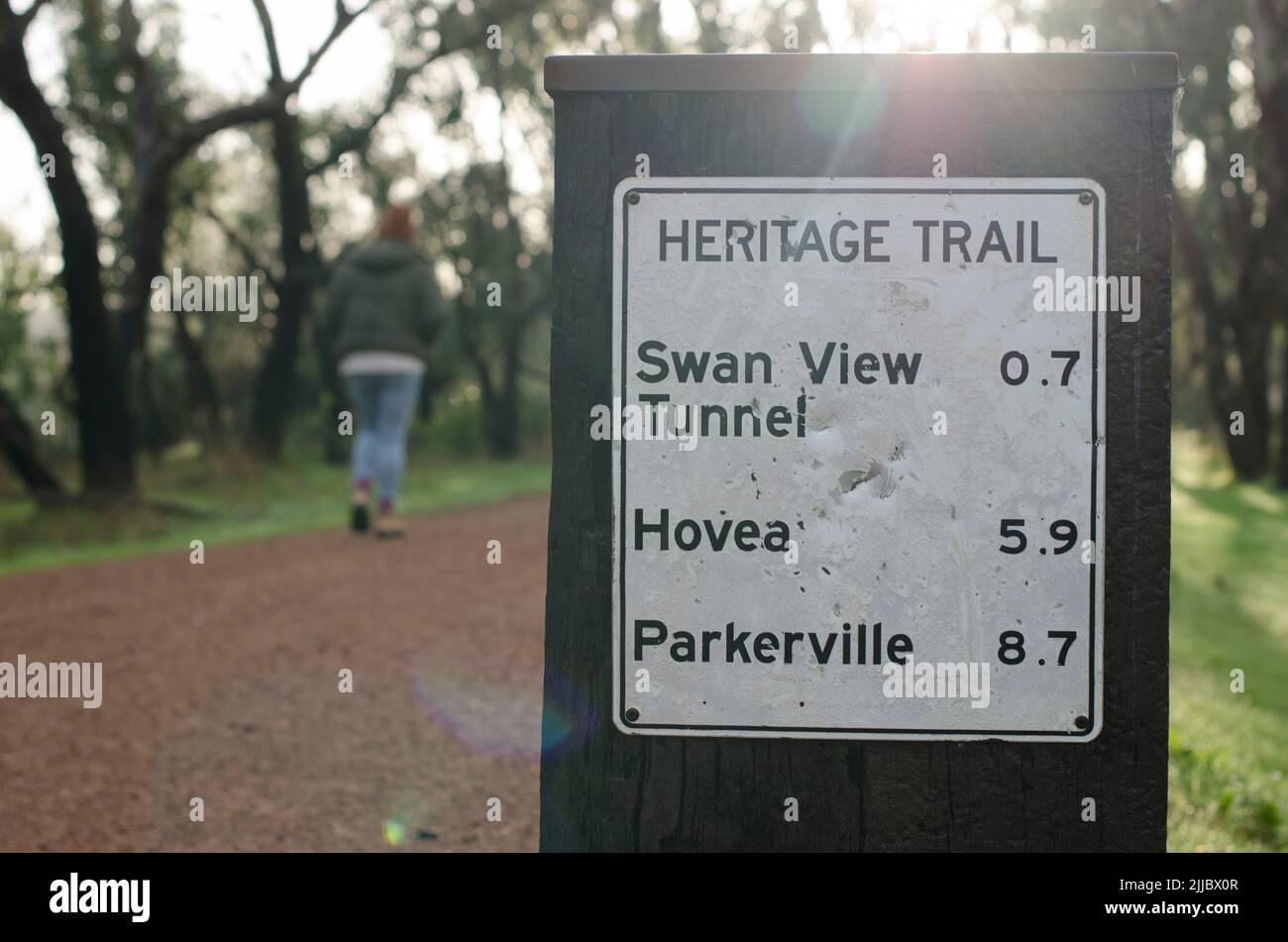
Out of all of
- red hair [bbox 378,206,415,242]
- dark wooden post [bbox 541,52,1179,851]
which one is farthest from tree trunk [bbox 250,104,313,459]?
Answer: dark wooden post [bbox 541,52,1179,851]

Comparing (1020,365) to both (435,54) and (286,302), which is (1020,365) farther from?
(286,302)

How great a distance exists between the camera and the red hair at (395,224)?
9586 millimetres

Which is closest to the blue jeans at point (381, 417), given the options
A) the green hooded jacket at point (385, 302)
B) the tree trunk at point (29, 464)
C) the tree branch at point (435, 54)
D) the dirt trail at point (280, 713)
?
the green hooded jacket at point (385, 302)

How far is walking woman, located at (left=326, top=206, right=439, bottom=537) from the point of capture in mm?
9266

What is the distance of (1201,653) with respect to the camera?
6754 millimetres

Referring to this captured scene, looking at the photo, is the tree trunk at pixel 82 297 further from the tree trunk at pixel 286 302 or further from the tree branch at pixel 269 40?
the tree trunk at pixel 286 302

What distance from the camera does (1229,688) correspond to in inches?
235

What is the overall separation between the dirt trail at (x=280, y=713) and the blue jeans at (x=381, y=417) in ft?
3.23

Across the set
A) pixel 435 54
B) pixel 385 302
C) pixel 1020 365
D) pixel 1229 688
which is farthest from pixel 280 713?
pixel 435 54

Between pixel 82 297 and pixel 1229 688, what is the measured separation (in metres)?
11.7

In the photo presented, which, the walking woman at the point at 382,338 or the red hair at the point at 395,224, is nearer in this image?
the walking woman at the point at 382,338

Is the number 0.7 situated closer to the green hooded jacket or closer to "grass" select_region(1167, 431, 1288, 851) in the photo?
"grass" select_region(1167, 431, 1288, 851)

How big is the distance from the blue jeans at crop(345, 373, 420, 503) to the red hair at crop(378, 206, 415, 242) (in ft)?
3.76
